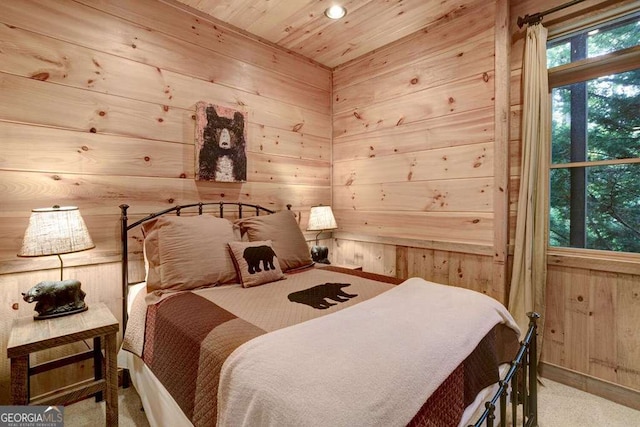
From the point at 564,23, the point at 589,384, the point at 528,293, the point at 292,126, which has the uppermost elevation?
the point at 564,23

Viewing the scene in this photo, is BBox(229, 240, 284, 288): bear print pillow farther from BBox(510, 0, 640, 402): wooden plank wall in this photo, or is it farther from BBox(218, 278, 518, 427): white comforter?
BBox(510, 0, 640, 402): wooden plank wall

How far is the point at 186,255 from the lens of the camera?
1.87 metres

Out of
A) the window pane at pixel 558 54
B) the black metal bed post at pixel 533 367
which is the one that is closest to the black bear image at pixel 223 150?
the black metal bed post at pixel 533 367

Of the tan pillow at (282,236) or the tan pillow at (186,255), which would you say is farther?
the tan pillow at (282,236)

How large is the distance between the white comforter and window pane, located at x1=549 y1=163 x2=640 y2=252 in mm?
1308

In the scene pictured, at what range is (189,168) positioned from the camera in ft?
7.95

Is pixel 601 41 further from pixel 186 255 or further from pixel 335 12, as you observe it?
pixel 186 255

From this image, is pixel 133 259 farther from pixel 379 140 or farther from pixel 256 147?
pixel 379 140

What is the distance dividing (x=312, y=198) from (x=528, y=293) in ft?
6.60

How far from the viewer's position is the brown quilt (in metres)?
1.07

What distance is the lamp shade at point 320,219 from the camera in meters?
2.96

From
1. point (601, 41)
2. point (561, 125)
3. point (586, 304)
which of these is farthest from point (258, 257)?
point (601, 41)

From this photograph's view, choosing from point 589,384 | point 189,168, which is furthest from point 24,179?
point 589,384

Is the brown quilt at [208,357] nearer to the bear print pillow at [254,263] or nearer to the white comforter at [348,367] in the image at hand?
the white comforter at [348,367]
